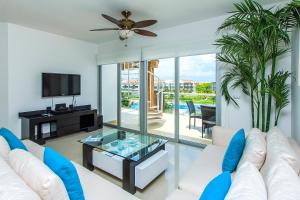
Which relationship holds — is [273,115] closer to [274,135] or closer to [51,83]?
[274,135]

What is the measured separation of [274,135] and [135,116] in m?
3.44

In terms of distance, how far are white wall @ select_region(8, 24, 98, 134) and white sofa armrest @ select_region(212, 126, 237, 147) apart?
3.67 metres

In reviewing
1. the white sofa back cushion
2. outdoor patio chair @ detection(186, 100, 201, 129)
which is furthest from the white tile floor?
the white sofa back cushion

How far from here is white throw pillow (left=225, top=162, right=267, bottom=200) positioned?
0.76 metres

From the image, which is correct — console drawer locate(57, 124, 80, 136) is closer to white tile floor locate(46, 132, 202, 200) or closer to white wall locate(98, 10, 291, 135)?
white tile floor locate(46, 132, 202, 200)

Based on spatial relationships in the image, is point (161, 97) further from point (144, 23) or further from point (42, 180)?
point (42, 180)

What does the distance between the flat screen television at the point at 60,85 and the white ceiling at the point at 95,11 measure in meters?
1.08

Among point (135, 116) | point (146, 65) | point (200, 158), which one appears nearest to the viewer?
point (200, 158)

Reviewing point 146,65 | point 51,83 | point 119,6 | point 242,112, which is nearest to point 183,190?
point 242,112

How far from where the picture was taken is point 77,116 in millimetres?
4254

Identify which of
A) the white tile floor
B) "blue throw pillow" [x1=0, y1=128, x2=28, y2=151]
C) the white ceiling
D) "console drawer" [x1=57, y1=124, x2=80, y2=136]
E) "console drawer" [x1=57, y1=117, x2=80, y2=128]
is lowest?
the white tile floor

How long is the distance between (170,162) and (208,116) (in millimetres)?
1339

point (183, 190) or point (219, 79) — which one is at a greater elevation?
point (219, 79)

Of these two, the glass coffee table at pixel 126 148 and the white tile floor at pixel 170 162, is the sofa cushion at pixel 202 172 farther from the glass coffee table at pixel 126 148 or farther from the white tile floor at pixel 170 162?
the glass coffee table at pixel 126 148
